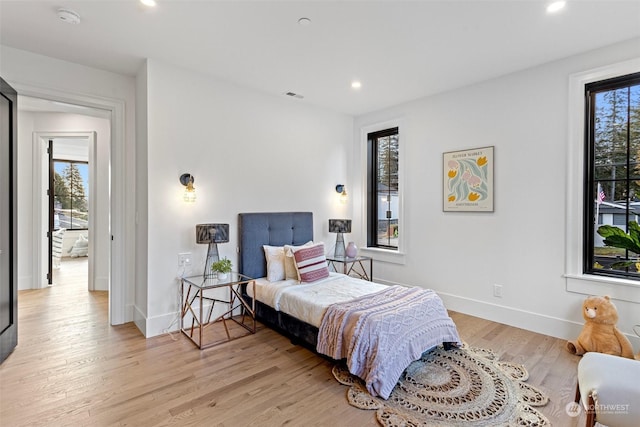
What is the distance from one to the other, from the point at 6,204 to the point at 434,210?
4361 mm

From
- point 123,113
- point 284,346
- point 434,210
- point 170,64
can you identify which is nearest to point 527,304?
point 434,210

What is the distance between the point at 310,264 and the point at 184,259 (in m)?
1.34

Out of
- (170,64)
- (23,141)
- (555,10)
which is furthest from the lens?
(23,141)

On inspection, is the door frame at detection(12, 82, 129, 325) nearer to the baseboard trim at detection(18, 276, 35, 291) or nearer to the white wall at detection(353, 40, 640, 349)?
the baseboard trim at detection(18, 276, 35, 291)

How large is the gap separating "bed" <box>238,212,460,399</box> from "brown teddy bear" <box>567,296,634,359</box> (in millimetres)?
1059

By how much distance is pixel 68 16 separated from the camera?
237 centimetres

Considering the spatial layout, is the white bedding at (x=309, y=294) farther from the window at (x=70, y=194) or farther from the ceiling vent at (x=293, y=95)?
the window at (x=70, y=194)

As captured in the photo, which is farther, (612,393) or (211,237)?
(211,237)

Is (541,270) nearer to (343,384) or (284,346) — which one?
(343,384)

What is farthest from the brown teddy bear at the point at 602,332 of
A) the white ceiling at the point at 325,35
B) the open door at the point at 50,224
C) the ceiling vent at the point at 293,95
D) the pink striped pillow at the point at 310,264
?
the open door at the point at 50,224

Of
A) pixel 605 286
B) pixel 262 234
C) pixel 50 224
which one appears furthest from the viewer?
pixel 50 224

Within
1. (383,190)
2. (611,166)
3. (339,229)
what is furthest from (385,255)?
(611,166)

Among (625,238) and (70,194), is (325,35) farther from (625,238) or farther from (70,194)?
(70,194)

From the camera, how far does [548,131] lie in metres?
3.13
